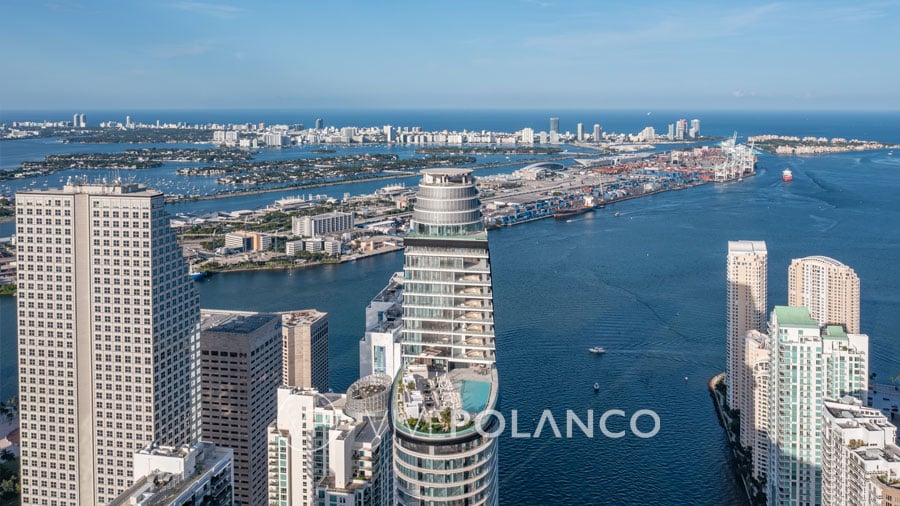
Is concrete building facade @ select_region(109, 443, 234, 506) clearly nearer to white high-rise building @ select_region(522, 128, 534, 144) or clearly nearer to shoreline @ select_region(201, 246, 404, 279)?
shoreline @ select_region(201, 246, 404, 279)

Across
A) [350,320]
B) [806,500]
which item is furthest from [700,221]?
[806,500]

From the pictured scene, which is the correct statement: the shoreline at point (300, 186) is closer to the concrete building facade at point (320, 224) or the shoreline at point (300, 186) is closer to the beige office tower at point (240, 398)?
the concrete building facade at point (320, 224)

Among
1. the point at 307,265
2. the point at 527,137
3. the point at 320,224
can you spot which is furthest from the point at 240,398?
the point at 527,137

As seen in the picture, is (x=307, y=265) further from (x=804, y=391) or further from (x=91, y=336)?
(x=804, y=391)

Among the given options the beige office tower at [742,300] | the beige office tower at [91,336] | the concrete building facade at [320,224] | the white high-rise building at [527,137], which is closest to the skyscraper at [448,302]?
the beige office tower at [91,336]

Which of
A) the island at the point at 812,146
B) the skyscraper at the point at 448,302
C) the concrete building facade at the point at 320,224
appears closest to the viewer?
the skyscraper at the point at 448,302

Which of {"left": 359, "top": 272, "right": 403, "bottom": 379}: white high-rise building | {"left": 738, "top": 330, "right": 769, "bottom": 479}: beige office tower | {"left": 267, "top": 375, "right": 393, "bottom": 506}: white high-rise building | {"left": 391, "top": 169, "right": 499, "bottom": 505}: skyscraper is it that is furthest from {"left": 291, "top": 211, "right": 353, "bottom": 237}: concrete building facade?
{"left": 391, "top": 169, "right": 499, "bottom": 505}: skyscraper
